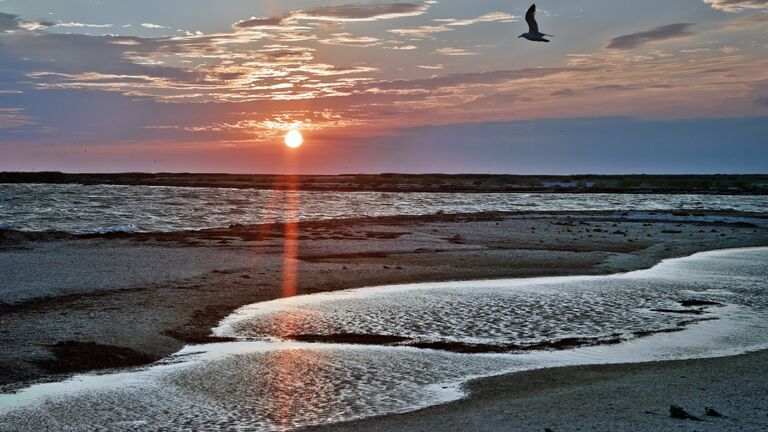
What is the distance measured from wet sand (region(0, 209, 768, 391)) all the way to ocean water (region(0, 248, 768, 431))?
1223 millimetres

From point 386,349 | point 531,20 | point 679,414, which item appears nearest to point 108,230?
point 531,20

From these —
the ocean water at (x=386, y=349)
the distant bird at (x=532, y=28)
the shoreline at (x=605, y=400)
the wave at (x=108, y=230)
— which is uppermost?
the distant bird at (x=532, y=28)

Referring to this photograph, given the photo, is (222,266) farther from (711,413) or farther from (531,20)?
(711,413)

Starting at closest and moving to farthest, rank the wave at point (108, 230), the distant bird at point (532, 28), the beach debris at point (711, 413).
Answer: the beach debris at point (711, 413) < the distant bird at point (532, 28) < the wave at point (108, 230)

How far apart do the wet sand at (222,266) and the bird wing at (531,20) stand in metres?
9.46

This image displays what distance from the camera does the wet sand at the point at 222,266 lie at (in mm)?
15852

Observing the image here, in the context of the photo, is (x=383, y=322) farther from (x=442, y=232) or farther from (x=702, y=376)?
(x=442, y=232)

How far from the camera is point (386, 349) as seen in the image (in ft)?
52.2

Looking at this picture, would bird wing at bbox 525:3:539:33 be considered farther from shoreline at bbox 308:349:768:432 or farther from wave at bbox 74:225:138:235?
wave at bbox 74:225:138:235

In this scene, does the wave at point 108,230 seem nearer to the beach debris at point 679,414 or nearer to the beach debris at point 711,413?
the beach debris at point 679,414

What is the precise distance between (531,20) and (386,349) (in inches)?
722

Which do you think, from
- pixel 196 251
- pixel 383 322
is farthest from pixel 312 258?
pixel 383 322

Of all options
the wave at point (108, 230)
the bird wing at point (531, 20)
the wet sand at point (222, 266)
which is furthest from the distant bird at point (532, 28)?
the wave at point (108, 230)

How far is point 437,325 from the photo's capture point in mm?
18594
